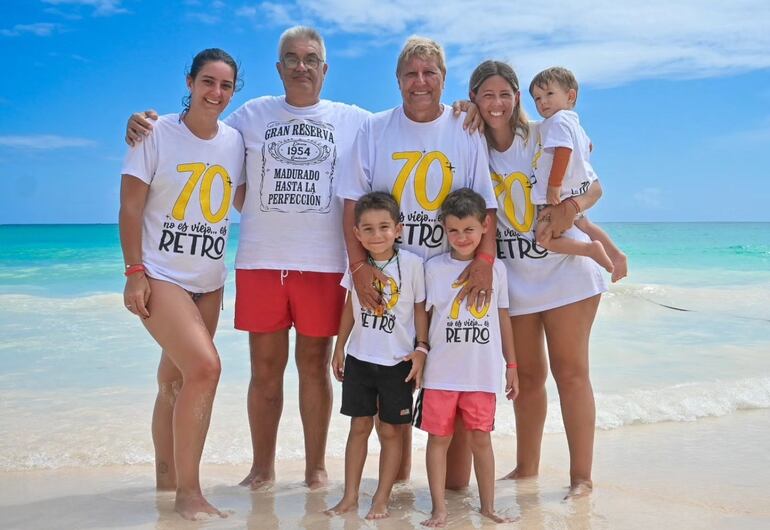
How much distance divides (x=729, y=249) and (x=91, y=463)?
31170 mm

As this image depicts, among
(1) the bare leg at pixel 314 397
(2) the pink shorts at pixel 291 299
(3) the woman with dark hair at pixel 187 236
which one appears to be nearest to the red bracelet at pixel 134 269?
(3) the woman with dark hair at pixel 187 236

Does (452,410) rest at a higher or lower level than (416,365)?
lower

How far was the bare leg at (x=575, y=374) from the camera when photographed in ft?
12.2

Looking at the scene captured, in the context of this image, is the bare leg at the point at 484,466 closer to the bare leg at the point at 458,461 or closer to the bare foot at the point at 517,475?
the bare leg at the point at 458,461

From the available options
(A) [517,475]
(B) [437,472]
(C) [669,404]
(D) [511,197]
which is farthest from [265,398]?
(C) [669,404]

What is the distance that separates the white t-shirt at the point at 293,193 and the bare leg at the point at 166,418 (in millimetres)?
688

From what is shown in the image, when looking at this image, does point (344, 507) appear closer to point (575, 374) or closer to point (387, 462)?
point (387, 462)

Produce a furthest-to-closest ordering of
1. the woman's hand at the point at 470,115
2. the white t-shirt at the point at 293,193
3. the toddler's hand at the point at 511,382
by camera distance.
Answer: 1. the white t-shirt at the point at 293,193
2. the woman's hand at the point at 470,115
3. the toddler's hand at the point at 511,382

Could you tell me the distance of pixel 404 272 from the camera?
3.47 meters

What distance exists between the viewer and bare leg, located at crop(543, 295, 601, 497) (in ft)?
12.2

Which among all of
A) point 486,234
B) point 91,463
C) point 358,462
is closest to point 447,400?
point 358,462

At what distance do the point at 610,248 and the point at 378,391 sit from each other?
1.44 m

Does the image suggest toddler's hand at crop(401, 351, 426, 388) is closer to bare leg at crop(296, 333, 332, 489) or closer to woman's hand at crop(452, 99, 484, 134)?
bare leg at crop(296, 333, 332, 489)

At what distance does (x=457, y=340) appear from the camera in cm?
340
